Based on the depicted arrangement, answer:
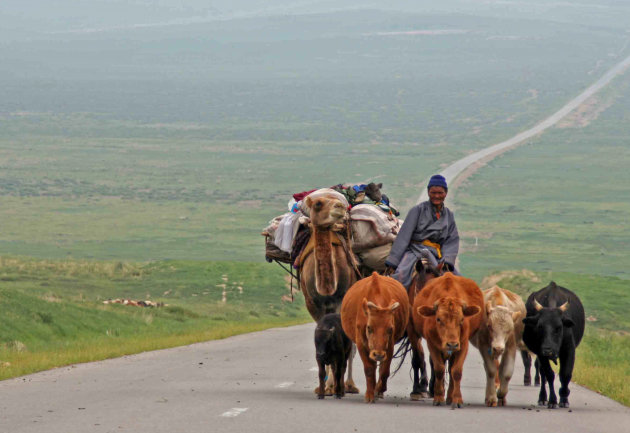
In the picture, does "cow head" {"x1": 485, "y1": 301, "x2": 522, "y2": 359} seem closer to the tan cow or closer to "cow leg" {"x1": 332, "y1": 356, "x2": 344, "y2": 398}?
the tan cow

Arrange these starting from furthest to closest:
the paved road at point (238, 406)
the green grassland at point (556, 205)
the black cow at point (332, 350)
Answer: the green grassland at point (556, 205)
the black cow at point (332, 350)
the paved road at point (238, 406)

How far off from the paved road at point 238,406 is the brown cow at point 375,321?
0.38 metres

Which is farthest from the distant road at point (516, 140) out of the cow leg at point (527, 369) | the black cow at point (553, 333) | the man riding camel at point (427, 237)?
the black cow at point (553, 333)

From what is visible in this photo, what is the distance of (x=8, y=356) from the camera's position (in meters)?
22.9

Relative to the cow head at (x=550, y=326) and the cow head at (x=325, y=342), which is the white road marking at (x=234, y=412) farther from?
the cow head at (x=550, y=326)

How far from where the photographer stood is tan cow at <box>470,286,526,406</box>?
15.3 meters

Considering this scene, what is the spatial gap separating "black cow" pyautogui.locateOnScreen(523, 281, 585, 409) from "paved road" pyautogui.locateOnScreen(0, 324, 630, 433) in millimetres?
363

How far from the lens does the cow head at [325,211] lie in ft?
58.9

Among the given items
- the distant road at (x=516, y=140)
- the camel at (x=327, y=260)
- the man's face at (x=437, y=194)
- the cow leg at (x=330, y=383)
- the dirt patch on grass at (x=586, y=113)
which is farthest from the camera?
the dirt patch on grass at (x=586, y=113)

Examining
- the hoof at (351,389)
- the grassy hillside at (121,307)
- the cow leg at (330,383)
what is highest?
the cow leg at (330,383)

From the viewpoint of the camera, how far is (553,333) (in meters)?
15.4

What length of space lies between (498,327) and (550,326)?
0.56m

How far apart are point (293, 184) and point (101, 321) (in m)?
87.6

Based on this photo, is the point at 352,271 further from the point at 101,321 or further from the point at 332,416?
the point at 101,321
